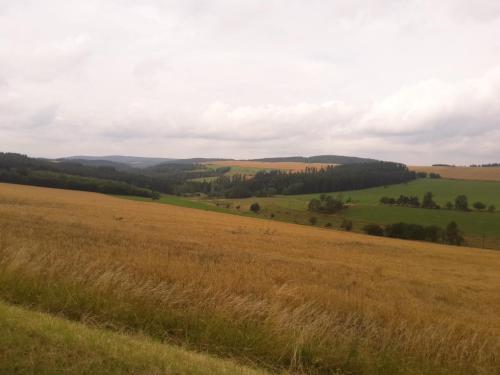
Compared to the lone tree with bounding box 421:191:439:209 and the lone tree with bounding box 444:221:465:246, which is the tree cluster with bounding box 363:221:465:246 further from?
the lone tree with bounding box 421:191:439:209

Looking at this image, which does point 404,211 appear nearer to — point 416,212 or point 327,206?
point 416,212

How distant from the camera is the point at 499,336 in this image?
8336 mm

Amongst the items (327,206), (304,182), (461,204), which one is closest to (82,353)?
(327,206)

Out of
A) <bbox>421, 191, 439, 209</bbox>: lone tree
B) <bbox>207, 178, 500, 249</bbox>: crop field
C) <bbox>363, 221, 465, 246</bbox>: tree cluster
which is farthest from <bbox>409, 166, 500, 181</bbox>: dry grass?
<bbox>363, 221, 465, 246</bbox>: tree cluster

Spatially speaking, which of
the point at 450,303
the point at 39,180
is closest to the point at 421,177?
the point at 39,180

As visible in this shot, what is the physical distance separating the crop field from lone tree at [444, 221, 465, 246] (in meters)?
2.59

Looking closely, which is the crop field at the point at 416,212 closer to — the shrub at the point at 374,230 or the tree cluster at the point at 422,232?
the shrub at the point at 374,230

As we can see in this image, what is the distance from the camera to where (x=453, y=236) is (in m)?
65.0

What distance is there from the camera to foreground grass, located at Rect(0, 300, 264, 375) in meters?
4.17

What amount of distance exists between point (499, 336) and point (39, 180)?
95.3m

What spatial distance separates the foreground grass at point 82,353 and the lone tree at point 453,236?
68.2 metres

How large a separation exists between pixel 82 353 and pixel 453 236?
6983 centimetres

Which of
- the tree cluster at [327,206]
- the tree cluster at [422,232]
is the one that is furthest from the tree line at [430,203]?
the tree cluster at [422,232]

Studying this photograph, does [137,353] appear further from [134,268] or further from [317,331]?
[134,268]
